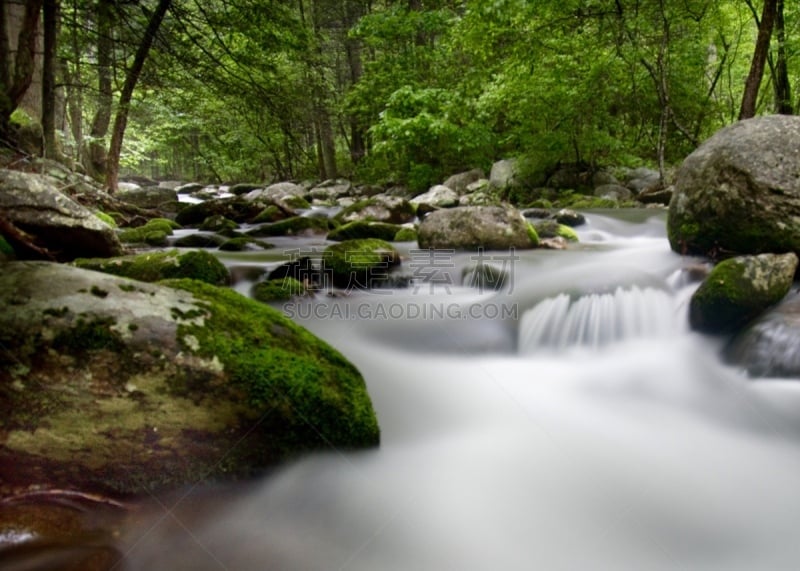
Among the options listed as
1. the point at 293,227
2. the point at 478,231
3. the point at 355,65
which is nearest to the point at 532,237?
the point at 478,231

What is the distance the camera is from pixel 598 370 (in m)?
3.41

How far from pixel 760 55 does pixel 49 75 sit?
30.8 feet

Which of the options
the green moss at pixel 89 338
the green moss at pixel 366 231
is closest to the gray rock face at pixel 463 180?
the green moss at pixel 366 231

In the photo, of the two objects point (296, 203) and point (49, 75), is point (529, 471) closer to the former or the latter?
point (49, 75)

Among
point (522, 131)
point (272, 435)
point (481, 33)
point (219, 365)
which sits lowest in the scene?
point (272, 435)

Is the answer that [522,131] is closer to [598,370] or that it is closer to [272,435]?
[598,370]

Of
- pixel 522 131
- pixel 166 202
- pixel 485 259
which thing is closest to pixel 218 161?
pixel 166 202

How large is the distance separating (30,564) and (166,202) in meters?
10.6

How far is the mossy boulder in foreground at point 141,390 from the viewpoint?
1774 millimetres

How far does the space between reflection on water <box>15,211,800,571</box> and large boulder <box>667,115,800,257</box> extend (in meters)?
1.07

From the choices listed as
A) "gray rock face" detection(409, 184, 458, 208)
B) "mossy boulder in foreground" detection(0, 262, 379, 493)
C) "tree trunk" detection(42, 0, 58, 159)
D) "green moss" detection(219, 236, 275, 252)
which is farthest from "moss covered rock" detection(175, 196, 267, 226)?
"mossy boulder in foreground" detection(0, 262, 379, 493)

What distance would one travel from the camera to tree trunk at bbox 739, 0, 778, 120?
696 centimetres

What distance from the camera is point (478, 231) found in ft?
19.4

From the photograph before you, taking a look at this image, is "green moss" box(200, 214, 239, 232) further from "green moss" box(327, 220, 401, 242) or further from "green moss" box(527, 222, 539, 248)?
"green moss" box(527, 222, 539, 248)
